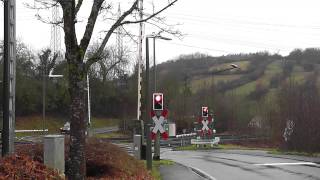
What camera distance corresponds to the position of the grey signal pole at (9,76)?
43.6ft

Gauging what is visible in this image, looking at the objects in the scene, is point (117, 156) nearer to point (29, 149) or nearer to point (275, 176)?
point (29, 149)

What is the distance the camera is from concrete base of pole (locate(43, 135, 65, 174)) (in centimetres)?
1184

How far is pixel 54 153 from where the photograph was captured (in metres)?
11.9

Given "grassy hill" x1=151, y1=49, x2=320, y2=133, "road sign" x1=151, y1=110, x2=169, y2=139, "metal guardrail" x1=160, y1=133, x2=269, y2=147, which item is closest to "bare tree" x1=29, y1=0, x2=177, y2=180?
"road sign" x1=151, y1=110, x2=169, y2=139

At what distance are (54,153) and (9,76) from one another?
277cm

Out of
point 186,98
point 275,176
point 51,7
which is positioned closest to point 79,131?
point 51,7

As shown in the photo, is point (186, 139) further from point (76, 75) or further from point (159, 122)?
point (76, 75)

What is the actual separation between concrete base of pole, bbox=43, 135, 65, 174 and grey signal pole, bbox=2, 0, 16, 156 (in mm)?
1643

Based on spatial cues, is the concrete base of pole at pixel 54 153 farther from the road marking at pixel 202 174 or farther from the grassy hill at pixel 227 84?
the grassy hill at pixel 227 84

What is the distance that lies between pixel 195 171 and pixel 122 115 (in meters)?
57.2

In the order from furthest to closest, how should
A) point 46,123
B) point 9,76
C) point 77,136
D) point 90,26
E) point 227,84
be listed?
point 227,84 < point 46,123 < point 9,76 < point 90,26 < point 77,136

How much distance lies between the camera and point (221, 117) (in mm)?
72312

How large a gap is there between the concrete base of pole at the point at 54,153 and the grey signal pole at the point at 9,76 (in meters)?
1.64

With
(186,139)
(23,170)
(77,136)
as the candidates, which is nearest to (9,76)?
(77,136)
